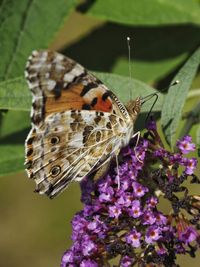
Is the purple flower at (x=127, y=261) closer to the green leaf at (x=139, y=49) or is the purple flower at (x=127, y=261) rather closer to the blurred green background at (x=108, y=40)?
the blurred green background at (x=108, y=40)

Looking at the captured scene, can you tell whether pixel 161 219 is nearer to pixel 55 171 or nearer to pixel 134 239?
pixel 134 239

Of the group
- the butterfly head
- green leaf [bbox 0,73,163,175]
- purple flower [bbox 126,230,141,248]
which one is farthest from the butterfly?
purple flower [bbox 126,230,141,248]

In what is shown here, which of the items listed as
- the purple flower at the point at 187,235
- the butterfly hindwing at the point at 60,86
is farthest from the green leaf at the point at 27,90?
the purple flower at the point at 187,235

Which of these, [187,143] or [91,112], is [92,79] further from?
[187,143]

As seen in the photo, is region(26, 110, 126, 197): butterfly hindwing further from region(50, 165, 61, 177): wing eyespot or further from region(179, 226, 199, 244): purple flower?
region(179, 226, 199, 244): purple flower

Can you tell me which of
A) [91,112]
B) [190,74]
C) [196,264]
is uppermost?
[190,74]

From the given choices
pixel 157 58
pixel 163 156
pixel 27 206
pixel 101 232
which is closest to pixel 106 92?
pixel 163 156
